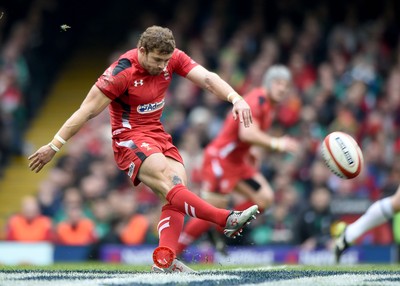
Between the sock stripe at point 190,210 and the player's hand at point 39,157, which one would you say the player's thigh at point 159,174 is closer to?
the sock stripe at point 190,210

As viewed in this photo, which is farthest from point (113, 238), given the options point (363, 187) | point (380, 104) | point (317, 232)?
point (380, 104)

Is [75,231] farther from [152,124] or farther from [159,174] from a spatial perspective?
[159,174]

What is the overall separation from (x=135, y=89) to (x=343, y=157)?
7.10ft

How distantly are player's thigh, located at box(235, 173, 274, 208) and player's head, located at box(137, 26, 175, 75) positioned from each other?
132 inches

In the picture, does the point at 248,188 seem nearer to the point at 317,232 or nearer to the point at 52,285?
the point at 317,232

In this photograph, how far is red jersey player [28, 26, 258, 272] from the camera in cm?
773

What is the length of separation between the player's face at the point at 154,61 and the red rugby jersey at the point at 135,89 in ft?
0.33

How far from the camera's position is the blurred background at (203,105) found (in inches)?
550

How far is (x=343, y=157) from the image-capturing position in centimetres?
899

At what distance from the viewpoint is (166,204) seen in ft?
26.6

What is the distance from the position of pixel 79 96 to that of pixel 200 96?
3168 mm

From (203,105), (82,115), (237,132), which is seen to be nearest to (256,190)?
(237,132)

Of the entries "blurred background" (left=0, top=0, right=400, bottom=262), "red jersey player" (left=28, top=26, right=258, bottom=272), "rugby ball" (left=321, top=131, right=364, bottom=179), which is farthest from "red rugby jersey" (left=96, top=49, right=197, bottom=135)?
"blurred background" (left=0, top=0, right=400, bottom=262)

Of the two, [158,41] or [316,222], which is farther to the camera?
[316,222]
